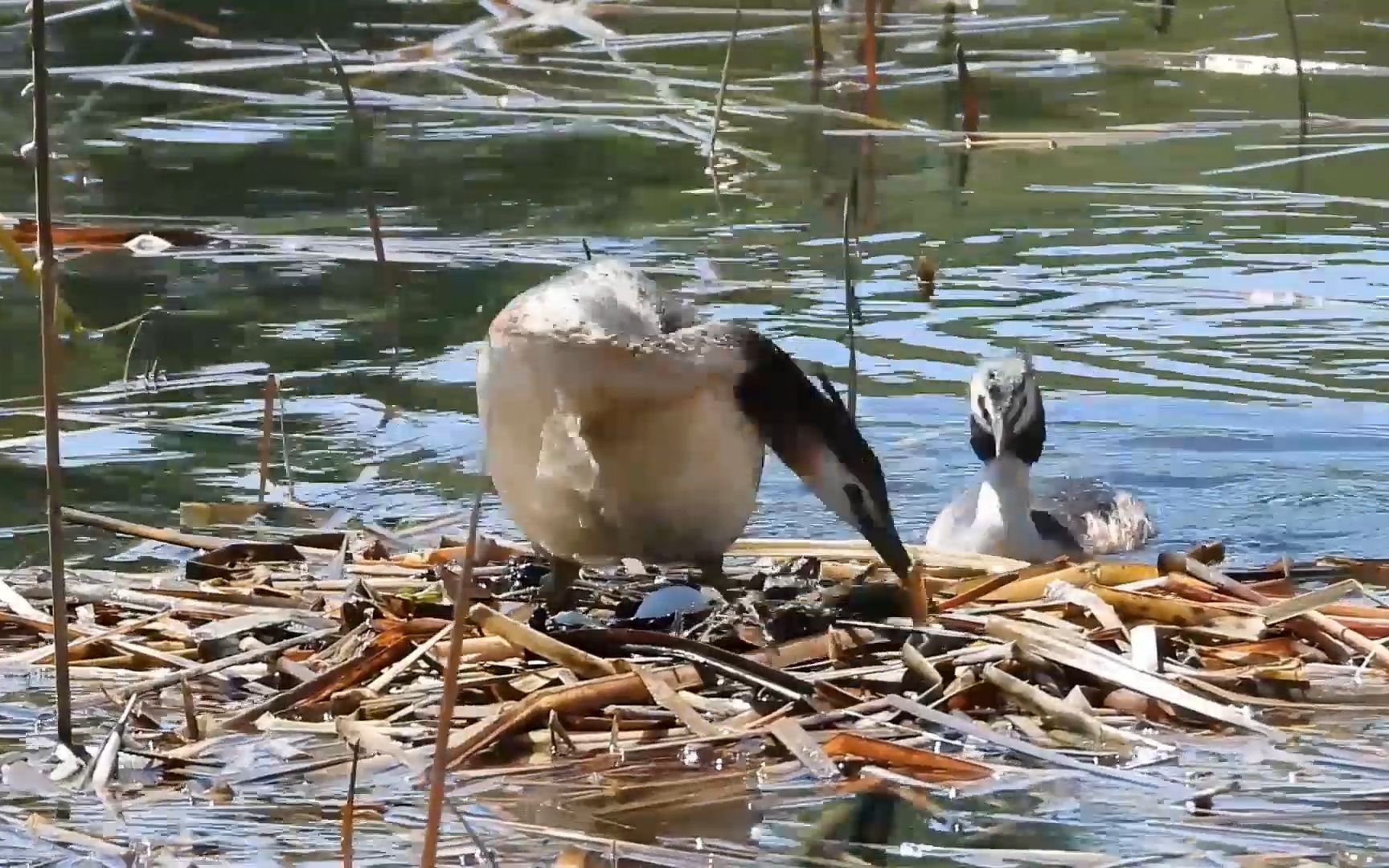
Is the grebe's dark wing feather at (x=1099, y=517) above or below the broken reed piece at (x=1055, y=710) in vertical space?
below

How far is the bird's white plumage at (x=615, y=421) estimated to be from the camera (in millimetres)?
5766

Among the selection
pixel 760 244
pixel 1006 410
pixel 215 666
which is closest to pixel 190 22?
pixel 760 244

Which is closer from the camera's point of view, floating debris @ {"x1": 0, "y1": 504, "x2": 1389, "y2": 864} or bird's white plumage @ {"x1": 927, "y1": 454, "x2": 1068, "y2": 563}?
floating debris @ {"x1": 0, "y1": 504, "x2": 1389, "y2": 864}

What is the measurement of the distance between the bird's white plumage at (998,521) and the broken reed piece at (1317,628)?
70.8 inches

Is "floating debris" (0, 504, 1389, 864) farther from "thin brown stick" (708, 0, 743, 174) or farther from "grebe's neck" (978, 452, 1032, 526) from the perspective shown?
"thin brown stick" (708, 0, 743, 174)

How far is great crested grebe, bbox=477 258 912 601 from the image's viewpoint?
5.78 m

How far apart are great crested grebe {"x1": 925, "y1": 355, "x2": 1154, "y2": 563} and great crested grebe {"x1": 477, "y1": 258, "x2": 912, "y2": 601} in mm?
2019

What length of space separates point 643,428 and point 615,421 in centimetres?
8

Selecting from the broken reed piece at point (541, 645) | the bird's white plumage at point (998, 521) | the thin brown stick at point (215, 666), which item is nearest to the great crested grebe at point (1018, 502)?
the bird's white plumage at point (998, 521)

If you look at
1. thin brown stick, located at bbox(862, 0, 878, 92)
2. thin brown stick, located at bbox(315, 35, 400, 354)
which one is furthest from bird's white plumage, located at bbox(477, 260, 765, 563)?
thin brown stick, located at bbox(862, 0, 878, 92)

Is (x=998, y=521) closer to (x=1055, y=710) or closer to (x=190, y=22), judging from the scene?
(x=1055, y=710)

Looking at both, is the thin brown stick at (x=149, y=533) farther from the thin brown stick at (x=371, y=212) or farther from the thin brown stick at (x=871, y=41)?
the thin brown stick at (x=871, y=41)

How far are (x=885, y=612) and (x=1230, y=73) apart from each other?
10521 mm

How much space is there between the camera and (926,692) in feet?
17.1
